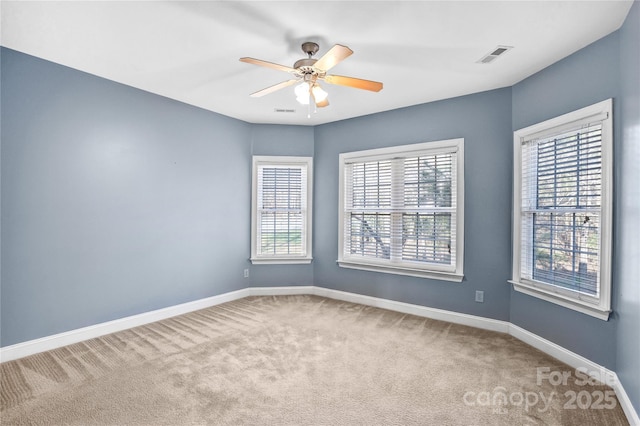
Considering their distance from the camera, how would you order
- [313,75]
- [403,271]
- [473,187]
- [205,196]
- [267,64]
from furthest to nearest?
[205,196] → [403,271] → [473,187] → [313,75] → [267,64]

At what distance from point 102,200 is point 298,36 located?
2.51 m

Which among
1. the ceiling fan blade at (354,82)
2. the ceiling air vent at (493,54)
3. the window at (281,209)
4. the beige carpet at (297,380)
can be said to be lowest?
the beige carpet at (297,380)

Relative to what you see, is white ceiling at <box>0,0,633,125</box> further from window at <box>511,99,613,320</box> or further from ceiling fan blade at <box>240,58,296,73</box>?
window at <box>511,99,613,320</box>

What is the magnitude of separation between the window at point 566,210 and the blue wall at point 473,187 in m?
0.20

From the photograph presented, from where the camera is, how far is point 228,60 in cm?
288

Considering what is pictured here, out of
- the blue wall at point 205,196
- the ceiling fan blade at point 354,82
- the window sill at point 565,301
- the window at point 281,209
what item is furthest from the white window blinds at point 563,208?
the window at point 281,209

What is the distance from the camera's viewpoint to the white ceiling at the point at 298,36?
2158mm

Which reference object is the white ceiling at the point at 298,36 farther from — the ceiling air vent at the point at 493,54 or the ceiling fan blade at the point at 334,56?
the ceiling fan blade at the point at 334,56

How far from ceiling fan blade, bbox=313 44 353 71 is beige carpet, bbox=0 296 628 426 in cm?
231

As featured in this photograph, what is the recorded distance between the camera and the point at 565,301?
108 inches

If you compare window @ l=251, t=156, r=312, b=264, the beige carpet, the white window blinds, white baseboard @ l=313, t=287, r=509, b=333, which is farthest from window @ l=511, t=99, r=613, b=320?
window @ l=251, t=156, r=312, b=264

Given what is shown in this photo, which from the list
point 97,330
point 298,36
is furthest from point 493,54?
point 97,330

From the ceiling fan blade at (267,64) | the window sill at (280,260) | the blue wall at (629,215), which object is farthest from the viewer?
the window sill at (280,260)

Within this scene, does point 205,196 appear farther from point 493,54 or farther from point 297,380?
point 493,54
